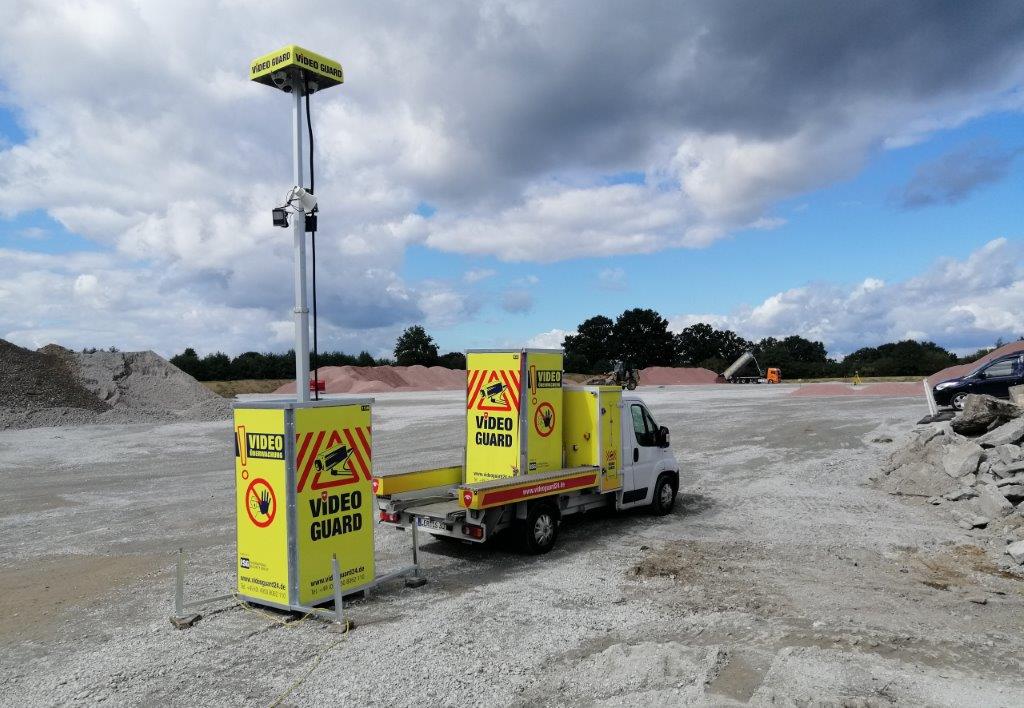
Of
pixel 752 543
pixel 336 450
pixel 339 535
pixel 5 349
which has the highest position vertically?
pixel 5 349

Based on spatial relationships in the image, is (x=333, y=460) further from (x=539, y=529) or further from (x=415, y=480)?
(x=539, y=529)

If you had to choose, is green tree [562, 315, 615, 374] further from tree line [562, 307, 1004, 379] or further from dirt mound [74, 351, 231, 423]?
dirt mound [74, 351, 231, 423]

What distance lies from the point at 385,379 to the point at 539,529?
211 feet

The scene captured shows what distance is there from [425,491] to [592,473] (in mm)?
2403

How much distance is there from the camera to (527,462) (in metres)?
10.3

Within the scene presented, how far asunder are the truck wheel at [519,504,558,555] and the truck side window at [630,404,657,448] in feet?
8.16

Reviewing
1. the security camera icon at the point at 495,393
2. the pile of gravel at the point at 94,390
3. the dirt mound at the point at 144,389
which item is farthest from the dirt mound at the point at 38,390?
the security camera icon at the point at 495,393

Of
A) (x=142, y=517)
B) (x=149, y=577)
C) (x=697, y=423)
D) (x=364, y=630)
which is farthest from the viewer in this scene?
(x=697, y=423)

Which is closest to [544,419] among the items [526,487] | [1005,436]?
[526,487]

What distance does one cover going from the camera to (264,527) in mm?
7363

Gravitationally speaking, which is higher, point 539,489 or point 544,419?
point 544,419

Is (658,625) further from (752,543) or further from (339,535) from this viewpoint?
(752,543)

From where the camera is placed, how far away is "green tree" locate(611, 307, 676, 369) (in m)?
87.2

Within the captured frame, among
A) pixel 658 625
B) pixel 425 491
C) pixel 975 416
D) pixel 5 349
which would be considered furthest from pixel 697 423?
pixel 5 349
